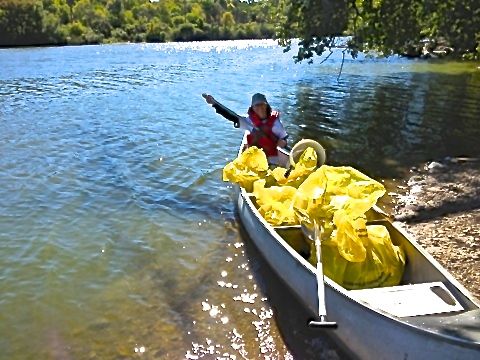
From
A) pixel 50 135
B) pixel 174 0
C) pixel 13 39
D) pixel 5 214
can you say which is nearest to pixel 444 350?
pixel 5 214

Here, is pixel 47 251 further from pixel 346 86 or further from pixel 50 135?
pixel 346 86

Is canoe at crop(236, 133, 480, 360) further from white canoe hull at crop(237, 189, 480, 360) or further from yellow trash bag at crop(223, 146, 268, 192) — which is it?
yellow trash bag at crop(223, 146, 268, 192)

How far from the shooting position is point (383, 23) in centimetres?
1795

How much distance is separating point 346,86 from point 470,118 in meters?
10.4

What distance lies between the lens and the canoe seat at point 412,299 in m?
5.43

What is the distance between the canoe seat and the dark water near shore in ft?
2.89

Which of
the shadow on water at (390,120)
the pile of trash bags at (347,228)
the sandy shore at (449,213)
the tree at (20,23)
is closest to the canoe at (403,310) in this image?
the pile of trash bags at (347,228)

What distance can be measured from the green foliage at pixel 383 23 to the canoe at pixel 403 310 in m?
11.1

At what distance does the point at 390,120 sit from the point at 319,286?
14176 mm

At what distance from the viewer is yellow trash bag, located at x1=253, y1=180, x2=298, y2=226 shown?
7.99 m

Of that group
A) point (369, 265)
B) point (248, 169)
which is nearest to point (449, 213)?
point (248, 169)

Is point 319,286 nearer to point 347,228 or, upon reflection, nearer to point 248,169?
point 347,228

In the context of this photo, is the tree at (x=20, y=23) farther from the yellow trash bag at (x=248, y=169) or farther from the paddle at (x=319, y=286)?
the paddle at (x=319, y=286)

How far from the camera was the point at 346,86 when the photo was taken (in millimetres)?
28375
